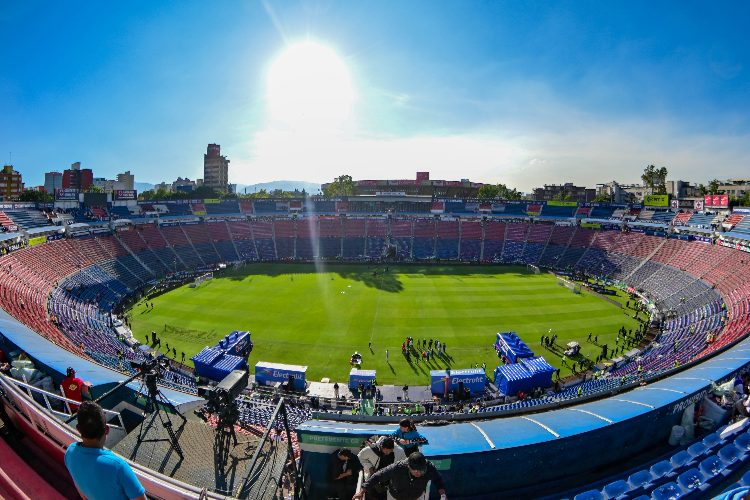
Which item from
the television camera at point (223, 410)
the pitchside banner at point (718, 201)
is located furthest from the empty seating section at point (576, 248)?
the television camera at point (223, 410)

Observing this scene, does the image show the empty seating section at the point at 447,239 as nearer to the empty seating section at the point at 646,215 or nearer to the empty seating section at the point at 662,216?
the empty seating section at the point at 646,215

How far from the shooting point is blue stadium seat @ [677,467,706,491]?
661 centimetres

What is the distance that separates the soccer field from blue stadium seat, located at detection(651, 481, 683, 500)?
18.0 metres

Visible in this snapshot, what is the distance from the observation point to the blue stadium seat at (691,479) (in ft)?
21.7

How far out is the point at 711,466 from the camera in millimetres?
7188

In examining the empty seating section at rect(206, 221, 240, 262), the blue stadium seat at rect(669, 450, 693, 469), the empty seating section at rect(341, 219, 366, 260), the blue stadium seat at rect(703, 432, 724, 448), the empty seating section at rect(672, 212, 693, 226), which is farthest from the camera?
the empty seating section at rect(341, 219, 366, 260)

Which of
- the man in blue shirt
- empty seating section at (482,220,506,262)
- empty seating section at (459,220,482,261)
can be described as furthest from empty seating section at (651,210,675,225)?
the man in blue shirt

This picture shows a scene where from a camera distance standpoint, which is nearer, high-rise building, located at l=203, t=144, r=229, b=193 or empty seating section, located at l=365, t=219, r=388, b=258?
empty seating section, located at l=365, t=219, r=388, b=258

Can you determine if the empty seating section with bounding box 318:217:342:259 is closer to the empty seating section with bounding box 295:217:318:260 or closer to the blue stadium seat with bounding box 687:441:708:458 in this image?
the empty seating section with bounding box 295:217:318:260

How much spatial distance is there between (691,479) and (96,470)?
8.91 meters

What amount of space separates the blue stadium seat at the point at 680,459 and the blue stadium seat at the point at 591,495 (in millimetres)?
2035

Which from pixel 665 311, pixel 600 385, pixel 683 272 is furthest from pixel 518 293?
pixel 600 385

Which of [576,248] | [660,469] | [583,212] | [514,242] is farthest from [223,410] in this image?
[583,212]

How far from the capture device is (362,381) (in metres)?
22.5
